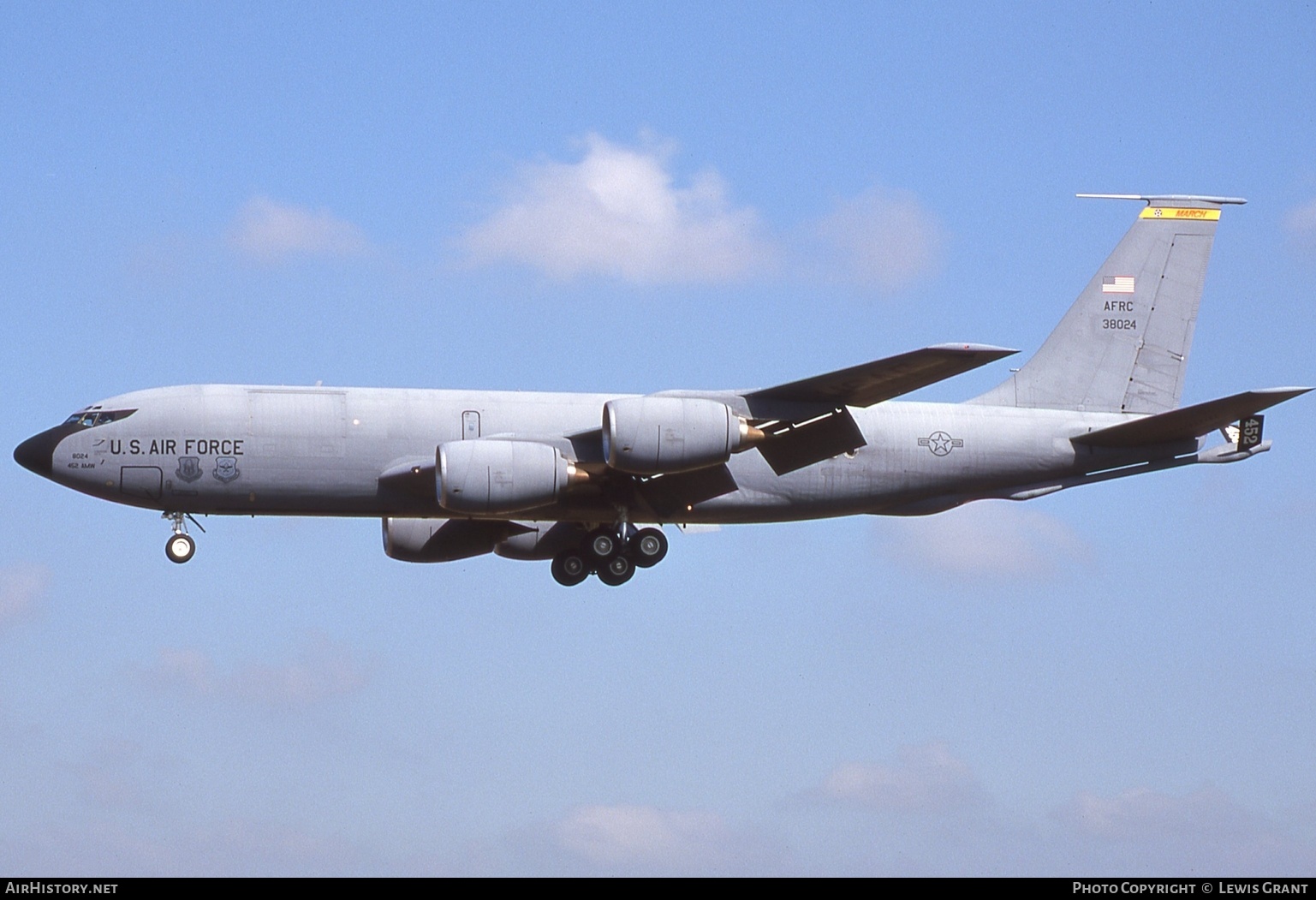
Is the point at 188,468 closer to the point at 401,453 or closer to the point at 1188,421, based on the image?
the point at 401,453

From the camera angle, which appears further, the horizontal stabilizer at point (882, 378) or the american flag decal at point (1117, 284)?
the american flag decal at point (1117, 284)

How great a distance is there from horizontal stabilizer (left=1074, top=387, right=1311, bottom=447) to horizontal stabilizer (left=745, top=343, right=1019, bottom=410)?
5.90 m

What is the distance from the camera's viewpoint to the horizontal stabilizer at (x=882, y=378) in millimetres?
35812

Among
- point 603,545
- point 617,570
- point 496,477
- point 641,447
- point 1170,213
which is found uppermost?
point 1170,213

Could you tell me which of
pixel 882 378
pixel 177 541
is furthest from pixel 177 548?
pixel 882 378

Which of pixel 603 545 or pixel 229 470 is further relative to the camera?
pixel 603 545

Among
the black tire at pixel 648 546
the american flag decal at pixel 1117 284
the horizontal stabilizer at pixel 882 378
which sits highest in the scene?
the american flag decal at pixel 1117 284

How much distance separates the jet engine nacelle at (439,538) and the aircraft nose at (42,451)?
8.54 m

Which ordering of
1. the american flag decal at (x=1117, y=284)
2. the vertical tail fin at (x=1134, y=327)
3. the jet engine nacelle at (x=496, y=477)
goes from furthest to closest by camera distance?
the american flag decal at (x=1117, y=284) → the vertical tail fin at (x=1134, y=327) → the jet engine nacelle at (x=496, y=477)

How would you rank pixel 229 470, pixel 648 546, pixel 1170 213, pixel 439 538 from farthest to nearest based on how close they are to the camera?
pixel 1170 213 → pixel 439 538 → pixel 648 546 → pixel 229 470

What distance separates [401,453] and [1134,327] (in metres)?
18.1

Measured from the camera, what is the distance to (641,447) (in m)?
37.7

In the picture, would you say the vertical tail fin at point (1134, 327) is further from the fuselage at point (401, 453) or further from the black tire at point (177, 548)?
the black tire at point (177, 548)

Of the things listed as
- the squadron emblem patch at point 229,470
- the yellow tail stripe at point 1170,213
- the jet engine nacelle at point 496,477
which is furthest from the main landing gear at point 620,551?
the yellow tail stripe at point 1170,213
